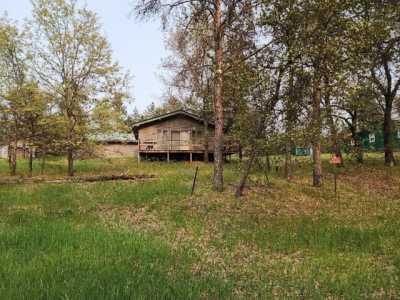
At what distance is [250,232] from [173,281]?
4.14 m

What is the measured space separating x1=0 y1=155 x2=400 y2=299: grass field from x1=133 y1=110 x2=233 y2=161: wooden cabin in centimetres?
2002

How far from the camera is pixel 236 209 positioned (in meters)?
11.8

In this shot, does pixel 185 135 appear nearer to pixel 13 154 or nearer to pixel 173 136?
pixel 173 136

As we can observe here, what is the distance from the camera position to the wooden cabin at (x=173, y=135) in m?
35.1

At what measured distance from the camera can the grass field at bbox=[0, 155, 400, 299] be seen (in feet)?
16.3

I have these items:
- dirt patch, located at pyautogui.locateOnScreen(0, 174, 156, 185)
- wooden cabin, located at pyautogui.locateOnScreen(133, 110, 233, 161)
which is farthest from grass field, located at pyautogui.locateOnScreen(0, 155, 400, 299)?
wooden cabin, located at pyautogui.locateOnScreen(133, 110, 233, 161)

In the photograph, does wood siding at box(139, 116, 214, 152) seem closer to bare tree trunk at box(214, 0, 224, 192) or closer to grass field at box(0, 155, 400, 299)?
bare tree trunk at box(214, 0, 224, 192)

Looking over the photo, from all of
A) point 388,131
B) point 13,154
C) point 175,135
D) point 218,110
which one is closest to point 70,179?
point 13,154

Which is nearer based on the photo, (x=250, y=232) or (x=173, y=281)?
(x=173, y=281)

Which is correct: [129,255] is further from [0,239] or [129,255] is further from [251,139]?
[251,139]

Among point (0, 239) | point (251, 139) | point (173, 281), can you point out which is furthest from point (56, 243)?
point (251, 139)

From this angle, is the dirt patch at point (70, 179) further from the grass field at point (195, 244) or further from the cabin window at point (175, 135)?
the cabin window at point (175, 135)

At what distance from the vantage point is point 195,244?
7.79m

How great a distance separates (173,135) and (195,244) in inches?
1110
